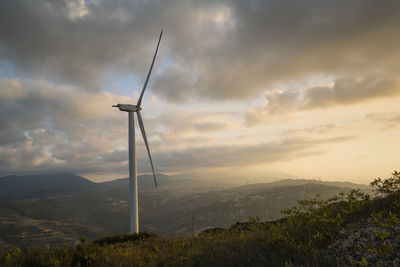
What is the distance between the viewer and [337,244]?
752cm

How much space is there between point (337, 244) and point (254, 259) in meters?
2.88

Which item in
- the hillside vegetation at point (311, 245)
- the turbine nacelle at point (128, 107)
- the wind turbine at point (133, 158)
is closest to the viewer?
the hillside vegetation at point (311, 245)

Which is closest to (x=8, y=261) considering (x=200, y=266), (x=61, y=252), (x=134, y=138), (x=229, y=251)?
(x=61, y=252)

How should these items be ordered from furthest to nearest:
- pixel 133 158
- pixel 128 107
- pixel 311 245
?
pixel 128 107, pixel 133 158, pixel 311 245

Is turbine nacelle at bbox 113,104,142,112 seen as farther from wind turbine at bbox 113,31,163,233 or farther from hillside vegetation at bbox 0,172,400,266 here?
hillside vegetation at bbox 0,172,400,266

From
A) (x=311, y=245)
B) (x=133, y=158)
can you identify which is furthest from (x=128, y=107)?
(x=311, y=245)

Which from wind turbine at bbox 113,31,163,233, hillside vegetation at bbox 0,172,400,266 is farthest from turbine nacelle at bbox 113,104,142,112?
hillside vegetation at bbox 0,172,400,266

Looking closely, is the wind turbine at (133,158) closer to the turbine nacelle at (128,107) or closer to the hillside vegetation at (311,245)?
the turbine nacelle at (128,107)

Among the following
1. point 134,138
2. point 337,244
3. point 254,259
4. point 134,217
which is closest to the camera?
point 337,244

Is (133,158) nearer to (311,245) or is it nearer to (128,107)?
(128,107)

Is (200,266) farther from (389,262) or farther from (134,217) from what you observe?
(134,217)

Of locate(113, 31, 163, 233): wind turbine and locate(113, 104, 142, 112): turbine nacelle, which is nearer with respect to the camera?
locate(113, 31, 163, 233): wind turbine

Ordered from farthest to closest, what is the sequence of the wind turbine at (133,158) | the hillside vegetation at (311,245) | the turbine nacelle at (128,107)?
the turbine nacelle at (128,107), the wind turbine at (133,158), the hillside vegetation at (311,245)

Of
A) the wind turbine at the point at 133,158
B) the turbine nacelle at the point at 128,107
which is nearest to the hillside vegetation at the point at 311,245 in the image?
the wind turbine at the point at 133,158
